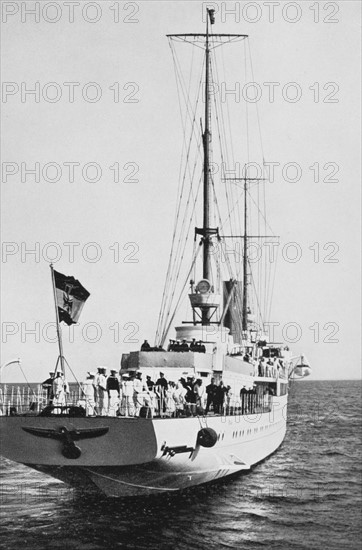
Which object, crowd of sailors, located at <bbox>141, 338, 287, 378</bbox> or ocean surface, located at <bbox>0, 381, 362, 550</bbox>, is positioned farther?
crowd of sailors, located at <bbox>141, 338, 287, 378</bbox>

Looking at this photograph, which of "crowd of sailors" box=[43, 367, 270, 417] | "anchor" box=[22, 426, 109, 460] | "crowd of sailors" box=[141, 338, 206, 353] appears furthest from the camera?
"crowd of sailors" box=[141, 338, 206, 353]

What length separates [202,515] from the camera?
24.7 m

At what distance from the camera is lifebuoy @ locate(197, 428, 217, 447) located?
82.4ft

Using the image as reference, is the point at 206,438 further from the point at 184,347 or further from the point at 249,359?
the point at 249,359

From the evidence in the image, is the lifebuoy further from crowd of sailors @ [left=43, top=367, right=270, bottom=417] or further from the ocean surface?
the ocean surface

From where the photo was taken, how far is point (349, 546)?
21.5 m

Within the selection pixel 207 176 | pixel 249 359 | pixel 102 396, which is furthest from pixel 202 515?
pixel 207 176

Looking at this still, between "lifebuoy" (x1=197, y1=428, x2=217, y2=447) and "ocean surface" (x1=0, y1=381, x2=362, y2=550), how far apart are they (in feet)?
6.72

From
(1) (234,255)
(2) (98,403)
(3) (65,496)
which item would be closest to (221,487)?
(3) (65,496)

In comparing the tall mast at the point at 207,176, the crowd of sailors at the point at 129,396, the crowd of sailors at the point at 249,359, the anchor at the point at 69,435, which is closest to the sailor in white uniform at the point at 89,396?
the crowd of sailors at the point at 129,396

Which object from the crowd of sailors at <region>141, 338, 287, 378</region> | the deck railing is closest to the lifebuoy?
the deck railing

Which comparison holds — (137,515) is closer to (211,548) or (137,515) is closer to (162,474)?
(162,474)

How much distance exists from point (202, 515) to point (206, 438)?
2237 mm

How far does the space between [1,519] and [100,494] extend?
3241 mm
